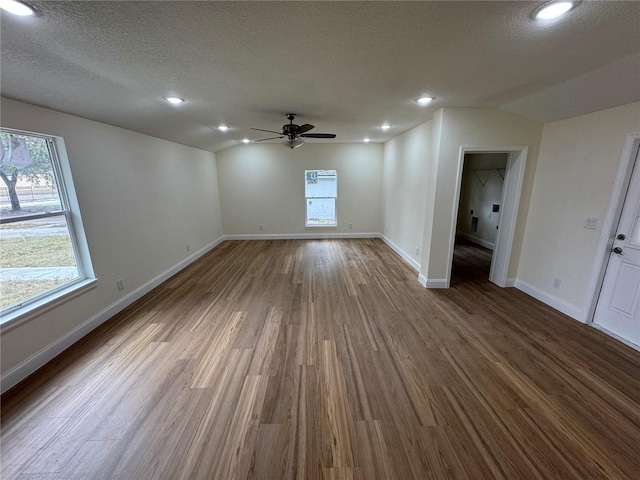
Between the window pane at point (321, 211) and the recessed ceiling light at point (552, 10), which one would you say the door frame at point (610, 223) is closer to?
the recessed ceiling light at point (552, 10)

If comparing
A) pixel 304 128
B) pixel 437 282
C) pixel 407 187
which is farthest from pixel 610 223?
pixel 304 128

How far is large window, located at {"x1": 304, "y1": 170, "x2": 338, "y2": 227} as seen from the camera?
6.60 metres

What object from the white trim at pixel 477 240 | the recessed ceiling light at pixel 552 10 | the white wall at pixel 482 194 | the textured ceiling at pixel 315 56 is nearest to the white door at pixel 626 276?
the textured ceiling at pixel 315 56

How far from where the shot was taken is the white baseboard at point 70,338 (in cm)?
201

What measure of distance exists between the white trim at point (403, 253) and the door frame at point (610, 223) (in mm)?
2081

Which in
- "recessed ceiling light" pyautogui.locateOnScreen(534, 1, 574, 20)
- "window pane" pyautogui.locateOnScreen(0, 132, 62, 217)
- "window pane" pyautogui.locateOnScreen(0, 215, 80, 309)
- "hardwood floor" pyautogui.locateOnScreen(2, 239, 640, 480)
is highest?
"recessed ceiling light" pyautogui.locateOnScreen(534, 1, 574, 20)

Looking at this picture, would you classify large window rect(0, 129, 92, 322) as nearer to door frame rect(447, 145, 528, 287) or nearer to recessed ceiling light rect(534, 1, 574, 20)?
recessed ceiling light rect(534, 1, 574, 20)

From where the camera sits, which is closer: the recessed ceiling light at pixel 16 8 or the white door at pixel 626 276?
the recessed ceiling light at pixel 16 8

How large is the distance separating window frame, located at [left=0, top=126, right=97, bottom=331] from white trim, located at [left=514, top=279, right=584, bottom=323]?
5.48 m

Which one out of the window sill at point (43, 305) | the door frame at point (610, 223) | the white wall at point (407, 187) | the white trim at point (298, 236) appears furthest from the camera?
the white trim at point (298, 236)

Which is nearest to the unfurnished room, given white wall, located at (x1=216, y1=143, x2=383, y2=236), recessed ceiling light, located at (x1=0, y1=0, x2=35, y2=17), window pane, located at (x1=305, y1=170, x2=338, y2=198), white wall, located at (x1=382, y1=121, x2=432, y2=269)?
Answer: recessed ceiling light, located at (x1=0, y1=0, x2=35, y2=17)

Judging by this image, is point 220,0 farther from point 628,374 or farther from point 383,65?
point 628,374

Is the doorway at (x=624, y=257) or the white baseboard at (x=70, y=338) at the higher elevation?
the doorway at (x=624, y=257)

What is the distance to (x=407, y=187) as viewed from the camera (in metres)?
4.84
